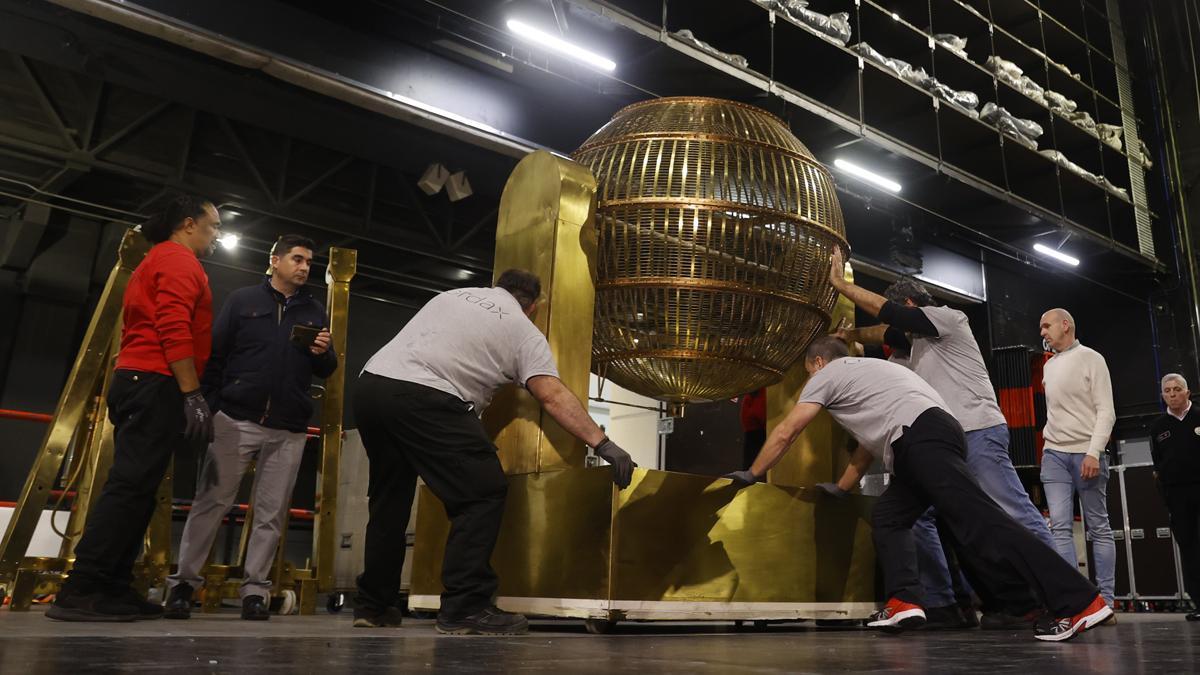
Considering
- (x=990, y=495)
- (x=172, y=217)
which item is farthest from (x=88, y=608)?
(x=990, y=495)

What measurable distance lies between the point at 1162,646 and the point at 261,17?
5027 millimetres

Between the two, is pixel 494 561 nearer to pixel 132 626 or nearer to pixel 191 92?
pixel 132 626

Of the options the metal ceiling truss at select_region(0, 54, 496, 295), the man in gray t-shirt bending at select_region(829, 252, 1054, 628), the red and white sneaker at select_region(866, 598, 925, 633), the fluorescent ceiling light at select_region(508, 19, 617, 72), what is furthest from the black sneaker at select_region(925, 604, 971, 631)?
the metal ceiling truss at select_region(0, 54, 496, 295)

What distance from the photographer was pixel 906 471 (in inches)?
131

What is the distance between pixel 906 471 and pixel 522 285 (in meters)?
1.57

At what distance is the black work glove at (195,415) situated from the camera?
3.30 metres

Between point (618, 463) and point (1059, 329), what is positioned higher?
point (1059, 329)

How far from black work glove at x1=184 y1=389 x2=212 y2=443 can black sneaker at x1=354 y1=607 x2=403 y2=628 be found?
891 millimetres

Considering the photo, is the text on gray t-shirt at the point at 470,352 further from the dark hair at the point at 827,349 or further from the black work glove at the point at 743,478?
the dark hair at the point at 827,349

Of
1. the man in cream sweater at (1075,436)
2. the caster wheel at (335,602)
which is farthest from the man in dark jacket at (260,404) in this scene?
the man in cream sweater at (1075,436)

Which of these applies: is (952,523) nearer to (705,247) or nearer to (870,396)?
(870,396)

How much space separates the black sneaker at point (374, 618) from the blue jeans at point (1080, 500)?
150 inches

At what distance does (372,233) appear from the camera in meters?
10.0

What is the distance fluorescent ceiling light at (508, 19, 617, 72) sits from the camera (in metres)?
5.65
